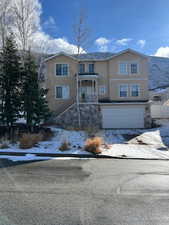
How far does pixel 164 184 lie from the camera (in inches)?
185

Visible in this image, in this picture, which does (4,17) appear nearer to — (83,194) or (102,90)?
(102,90)

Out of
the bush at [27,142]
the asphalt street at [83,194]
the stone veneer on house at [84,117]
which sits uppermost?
the stone veneer on house at [84,117]

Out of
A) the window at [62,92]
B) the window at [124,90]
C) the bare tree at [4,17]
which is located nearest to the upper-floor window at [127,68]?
the window at [124,90]

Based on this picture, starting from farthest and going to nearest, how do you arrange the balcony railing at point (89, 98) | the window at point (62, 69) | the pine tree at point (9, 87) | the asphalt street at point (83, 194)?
the window at point (62, 69), the balcony railing at point (89, 98), the pine tree at point (9, 87), the asphalt street at point (83, 194)

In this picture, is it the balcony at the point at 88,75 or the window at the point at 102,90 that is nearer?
the balcony at the point at 88,75

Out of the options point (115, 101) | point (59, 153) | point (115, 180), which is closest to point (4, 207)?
point (115, 180)

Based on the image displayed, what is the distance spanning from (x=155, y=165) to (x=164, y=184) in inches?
82.5

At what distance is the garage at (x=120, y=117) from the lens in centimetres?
1988

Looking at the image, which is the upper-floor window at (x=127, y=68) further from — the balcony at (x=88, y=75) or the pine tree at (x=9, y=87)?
the pine tree at (x=9, y=87)

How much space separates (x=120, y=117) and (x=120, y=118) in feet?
0.40

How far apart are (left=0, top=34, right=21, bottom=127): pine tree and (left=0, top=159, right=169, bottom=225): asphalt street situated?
303 inches

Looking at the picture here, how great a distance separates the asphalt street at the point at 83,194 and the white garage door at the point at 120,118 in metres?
13.5

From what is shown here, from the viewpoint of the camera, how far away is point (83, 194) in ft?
13.1

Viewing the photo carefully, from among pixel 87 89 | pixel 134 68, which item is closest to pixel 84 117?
pixel 87 89
